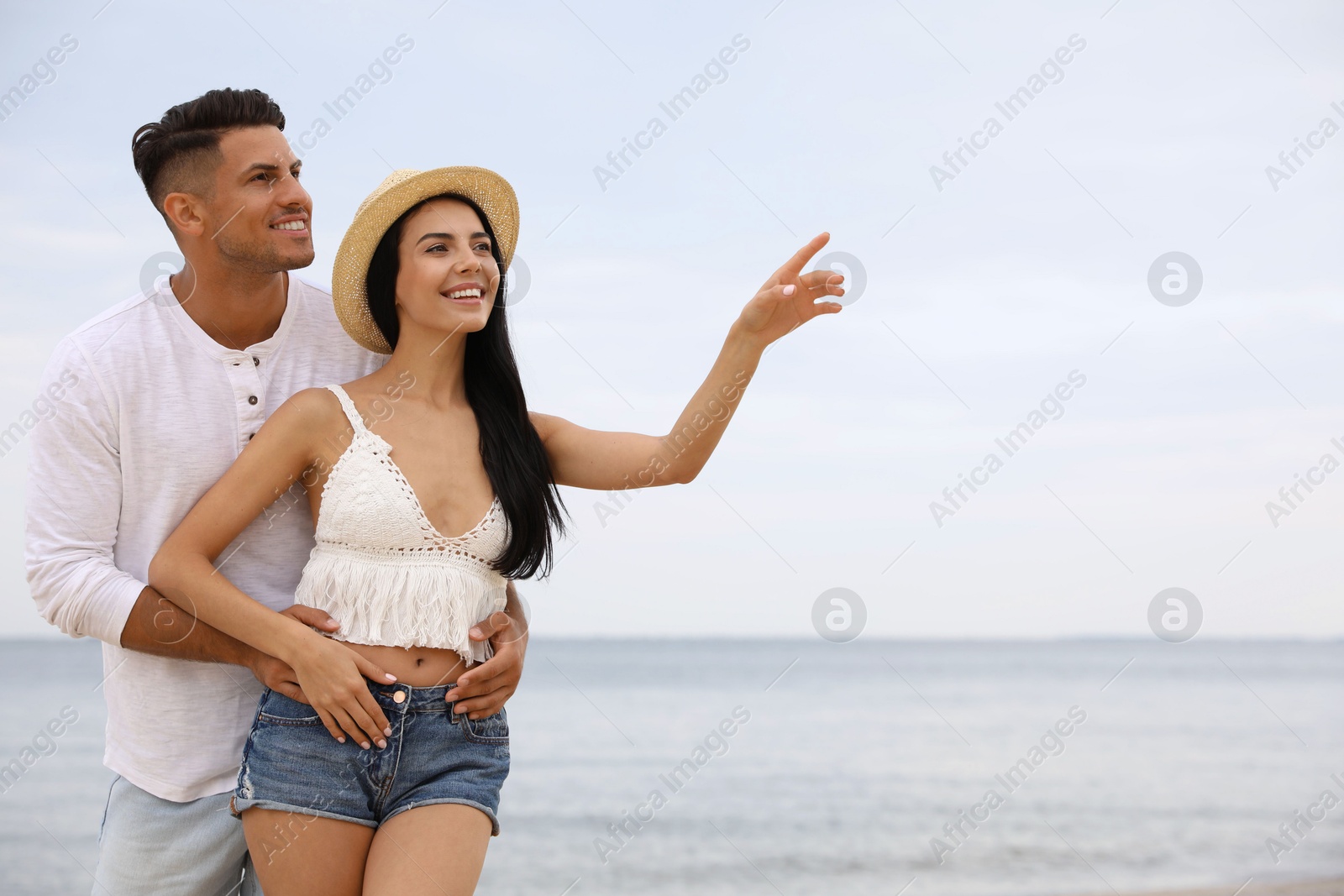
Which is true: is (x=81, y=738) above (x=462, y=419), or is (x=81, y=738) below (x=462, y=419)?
below

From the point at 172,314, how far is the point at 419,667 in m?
1.11

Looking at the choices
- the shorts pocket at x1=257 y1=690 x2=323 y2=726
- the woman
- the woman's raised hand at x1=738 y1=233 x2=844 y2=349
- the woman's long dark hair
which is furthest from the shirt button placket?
the woman's raised hand at x1=738 y1=233 x2=844 y2=349

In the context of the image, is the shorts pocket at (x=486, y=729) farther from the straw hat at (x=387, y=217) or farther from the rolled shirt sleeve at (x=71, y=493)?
the straw hat at (x=387, y=217)

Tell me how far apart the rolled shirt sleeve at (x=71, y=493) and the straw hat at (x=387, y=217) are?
0.59 m

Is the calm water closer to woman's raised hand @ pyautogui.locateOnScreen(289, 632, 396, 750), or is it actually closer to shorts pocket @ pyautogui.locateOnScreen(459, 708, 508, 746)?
shorts pocket @ pyautogui.locateOnScreen(459, 708, 508, 746)

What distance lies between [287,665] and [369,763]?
10.5 inches

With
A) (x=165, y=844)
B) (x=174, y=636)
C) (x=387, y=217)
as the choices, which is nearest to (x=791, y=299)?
(x=387, y=217)

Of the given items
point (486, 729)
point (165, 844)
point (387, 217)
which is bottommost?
point (165, 844)

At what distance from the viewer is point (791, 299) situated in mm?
2537

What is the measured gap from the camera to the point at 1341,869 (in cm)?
854

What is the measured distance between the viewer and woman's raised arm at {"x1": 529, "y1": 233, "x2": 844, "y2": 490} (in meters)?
2.52

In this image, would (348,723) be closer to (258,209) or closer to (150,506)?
(150,506)

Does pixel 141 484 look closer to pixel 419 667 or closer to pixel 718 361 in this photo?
pixel 419 667

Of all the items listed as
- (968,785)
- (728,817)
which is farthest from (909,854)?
(968,785)
